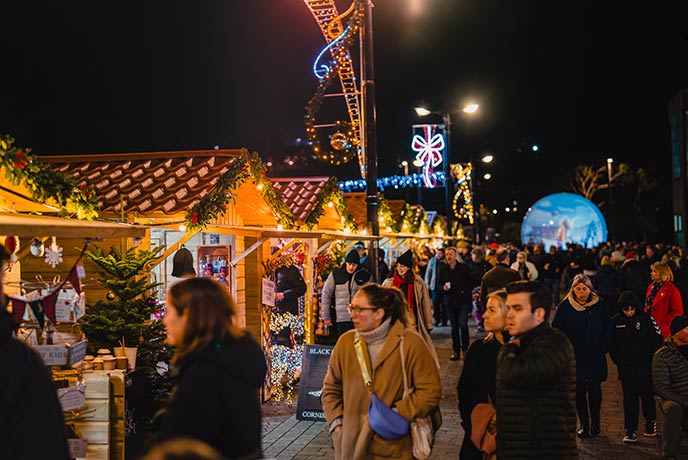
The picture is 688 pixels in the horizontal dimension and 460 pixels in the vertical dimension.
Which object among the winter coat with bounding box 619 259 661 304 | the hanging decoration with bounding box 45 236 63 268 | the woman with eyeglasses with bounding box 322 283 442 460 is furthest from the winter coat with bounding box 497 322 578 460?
the winter coat with bounding box 619 259 661 304

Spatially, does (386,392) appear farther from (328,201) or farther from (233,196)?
(328,201)

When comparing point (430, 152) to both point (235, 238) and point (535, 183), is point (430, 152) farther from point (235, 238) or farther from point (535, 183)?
point (535, 183)

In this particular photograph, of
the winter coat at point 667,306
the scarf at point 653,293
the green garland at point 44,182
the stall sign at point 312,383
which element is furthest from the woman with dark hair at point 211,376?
the scarf at point 653,293

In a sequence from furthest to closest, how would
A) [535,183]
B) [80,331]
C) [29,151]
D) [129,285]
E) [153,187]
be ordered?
[535,183], [153,187], [129,285], [80,331], [29,151]

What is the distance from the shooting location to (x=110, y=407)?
6.83 metres

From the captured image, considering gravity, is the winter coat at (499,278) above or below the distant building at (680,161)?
below

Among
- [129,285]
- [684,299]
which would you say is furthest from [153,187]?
[684,299]

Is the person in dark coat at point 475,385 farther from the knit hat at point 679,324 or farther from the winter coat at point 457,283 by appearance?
the winter coat at point 457,283

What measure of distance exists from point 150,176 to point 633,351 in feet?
19.2

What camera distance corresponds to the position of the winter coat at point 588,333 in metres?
8.69

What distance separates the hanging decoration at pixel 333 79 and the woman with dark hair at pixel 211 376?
10.3m

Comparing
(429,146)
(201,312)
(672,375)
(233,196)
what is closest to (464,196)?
(429,146)

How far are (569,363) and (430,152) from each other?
1095 inches

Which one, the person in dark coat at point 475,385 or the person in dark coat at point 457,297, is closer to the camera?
the person in dark coat at point 475,385
